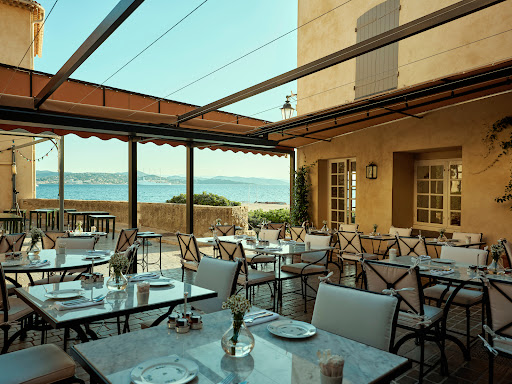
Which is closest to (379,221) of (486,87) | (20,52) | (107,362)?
(486,87)

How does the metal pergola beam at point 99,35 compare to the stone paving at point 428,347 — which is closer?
the stone paving at point 428,347

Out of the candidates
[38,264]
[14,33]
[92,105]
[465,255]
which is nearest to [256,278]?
[38,264]

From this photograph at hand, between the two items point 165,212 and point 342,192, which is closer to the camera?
point 342,192

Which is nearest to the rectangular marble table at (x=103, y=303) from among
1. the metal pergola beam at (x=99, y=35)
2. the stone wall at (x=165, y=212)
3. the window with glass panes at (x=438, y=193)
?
the metal pergola beam at (x=99, y=35)

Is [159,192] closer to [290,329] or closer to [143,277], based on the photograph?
[143,277]

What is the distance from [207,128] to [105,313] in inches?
227

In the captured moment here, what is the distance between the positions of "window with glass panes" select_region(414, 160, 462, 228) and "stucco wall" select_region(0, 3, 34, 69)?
14.9 metres

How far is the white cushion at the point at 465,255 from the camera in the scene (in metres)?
4.46

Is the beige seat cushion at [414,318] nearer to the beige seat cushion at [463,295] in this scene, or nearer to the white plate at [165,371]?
the beige seat cushion at [463,295]

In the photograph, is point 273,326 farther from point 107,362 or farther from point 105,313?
point 105,313

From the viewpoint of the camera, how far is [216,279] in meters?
3.36

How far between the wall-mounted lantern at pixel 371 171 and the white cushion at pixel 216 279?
19.7ft

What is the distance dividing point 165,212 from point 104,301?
11.1m

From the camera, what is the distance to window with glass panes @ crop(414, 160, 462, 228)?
25.3 feet
